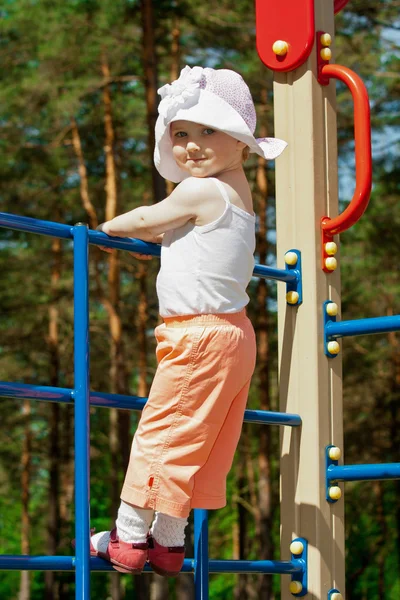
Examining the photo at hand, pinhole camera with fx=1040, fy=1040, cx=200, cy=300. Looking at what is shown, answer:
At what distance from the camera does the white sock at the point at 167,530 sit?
2.32 meters

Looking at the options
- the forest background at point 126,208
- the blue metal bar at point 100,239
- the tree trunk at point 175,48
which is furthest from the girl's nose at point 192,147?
the tree trunk at point 175,48

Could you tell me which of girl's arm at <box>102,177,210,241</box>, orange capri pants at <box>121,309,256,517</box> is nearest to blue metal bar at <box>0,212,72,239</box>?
girl's arm at <box>102,177,210,241</box>

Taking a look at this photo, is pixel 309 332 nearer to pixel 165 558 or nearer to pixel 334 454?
pixel 334 454

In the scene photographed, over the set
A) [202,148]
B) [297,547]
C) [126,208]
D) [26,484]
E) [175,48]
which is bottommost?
[26,484]

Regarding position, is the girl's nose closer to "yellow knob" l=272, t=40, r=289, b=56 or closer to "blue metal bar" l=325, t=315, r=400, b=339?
"blue metal bar" l=325, t=315, r=400, b=339

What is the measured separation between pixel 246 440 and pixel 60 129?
8751 millimetres

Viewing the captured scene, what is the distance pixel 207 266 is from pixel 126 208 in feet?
52.3

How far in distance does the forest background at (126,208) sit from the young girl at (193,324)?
9.97 metres

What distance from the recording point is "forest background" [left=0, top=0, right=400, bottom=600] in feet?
50.6

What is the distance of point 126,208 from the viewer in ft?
59.7

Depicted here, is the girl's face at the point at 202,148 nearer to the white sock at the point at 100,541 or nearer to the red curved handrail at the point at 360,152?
the red curved handrail at the point at 360,152

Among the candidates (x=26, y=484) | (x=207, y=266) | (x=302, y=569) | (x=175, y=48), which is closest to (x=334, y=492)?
(x=302, y=569)

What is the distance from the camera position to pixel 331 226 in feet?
9.84

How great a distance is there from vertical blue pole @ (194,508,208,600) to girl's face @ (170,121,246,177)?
2.72 ft
